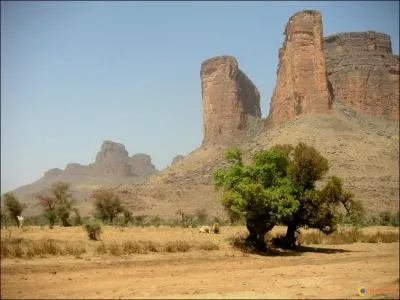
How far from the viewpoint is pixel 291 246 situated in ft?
73.4

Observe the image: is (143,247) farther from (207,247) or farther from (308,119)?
(308,119)

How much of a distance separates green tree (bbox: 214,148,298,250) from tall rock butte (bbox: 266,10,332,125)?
6766cm

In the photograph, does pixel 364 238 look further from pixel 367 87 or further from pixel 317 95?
pixel 367 87

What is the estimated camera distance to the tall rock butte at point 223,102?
112m

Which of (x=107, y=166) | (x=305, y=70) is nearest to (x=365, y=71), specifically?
(x=305, y=70)

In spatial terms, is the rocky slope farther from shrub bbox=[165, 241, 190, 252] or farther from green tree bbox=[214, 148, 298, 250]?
shrub bbox=[165, 241, 190, 252]

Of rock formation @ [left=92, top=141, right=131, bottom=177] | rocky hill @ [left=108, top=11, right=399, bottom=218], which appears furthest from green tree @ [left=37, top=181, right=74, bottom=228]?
rock formation @ [left=92, top=141, right=131, bottom=177]

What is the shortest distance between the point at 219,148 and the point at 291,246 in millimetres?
82549

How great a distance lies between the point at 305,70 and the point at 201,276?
264 feet

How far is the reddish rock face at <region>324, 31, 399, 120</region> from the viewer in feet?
322

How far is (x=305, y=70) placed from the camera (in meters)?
88.9

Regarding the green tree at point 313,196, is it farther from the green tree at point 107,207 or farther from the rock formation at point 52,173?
the rock formation at point 52,173

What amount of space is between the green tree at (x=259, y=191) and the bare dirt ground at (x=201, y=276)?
168 centimetres

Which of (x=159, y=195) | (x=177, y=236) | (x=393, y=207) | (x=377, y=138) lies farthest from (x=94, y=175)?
(x=177, y=236)
